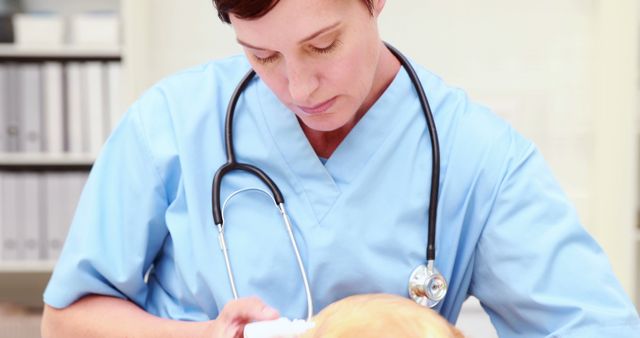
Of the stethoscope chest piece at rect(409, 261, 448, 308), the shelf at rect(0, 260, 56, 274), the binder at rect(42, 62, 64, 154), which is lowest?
the shelf at rect(0, 260, 56, 274)

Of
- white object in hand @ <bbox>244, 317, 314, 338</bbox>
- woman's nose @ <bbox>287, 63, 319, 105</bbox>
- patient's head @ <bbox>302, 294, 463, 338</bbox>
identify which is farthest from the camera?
woman's nose @ <bbox>287, 63, 319, 105</bbox>

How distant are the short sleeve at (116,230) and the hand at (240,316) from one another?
0.88ft

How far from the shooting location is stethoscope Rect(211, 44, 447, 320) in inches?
41.6

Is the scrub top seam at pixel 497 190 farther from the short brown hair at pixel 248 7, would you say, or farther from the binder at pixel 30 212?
the binder at pixel 30 212

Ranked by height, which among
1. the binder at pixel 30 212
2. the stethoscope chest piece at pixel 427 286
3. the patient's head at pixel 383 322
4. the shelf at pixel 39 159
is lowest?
the binder at pixel 30 212

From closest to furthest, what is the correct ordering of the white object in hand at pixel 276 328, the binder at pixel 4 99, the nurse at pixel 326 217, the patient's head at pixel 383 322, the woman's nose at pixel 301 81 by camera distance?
the patient's head at pixel 383 322 → the white object in hand at pixel 276 328 → the woman's nose at pixel 301 81 → the nurse at pixel 326 217 → the binder at pixel 4 99

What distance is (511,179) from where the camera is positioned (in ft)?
3.64

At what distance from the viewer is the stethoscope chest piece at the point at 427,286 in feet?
3.45

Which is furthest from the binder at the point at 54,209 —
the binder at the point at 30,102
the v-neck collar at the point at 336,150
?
the v-neck collar at the point at 336,150

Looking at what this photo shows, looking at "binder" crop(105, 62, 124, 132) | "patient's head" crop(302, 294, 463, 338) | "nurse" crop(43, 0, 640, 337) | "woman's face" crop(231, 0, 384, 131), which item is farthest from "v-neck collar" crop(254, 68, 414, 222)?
"binder" crop(105, 62, 124, 132)

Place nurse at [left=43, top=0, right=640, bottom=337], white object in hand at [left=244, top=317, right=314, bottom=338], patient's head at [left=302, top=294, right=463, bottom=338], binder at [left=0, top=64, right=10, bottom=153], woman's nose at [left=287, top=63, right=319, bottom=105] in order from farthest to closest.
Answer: binder at [left=0, top=64, right=10, bottom=153], nurse at [left=43, top=0, right=640, bottom=337], woman's nose at [left=287, top=63, right=319, bottom=105], white object in hand at [left=244, top=317, right=314, bottom=338], patient's head at [left=302, top=294, right=463, bottom=338]

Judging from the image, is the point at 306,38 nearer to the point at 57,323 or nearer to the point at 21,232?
the point at 57,323

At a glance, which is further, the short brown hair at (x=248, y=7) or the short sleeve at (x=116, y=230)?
the short sleeve at (x=116, y=230)

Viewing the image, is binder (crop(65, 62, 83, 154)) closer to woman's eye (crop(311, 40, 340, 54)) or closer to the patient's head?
woman's eye (crop(311, 40, 340, 54))
